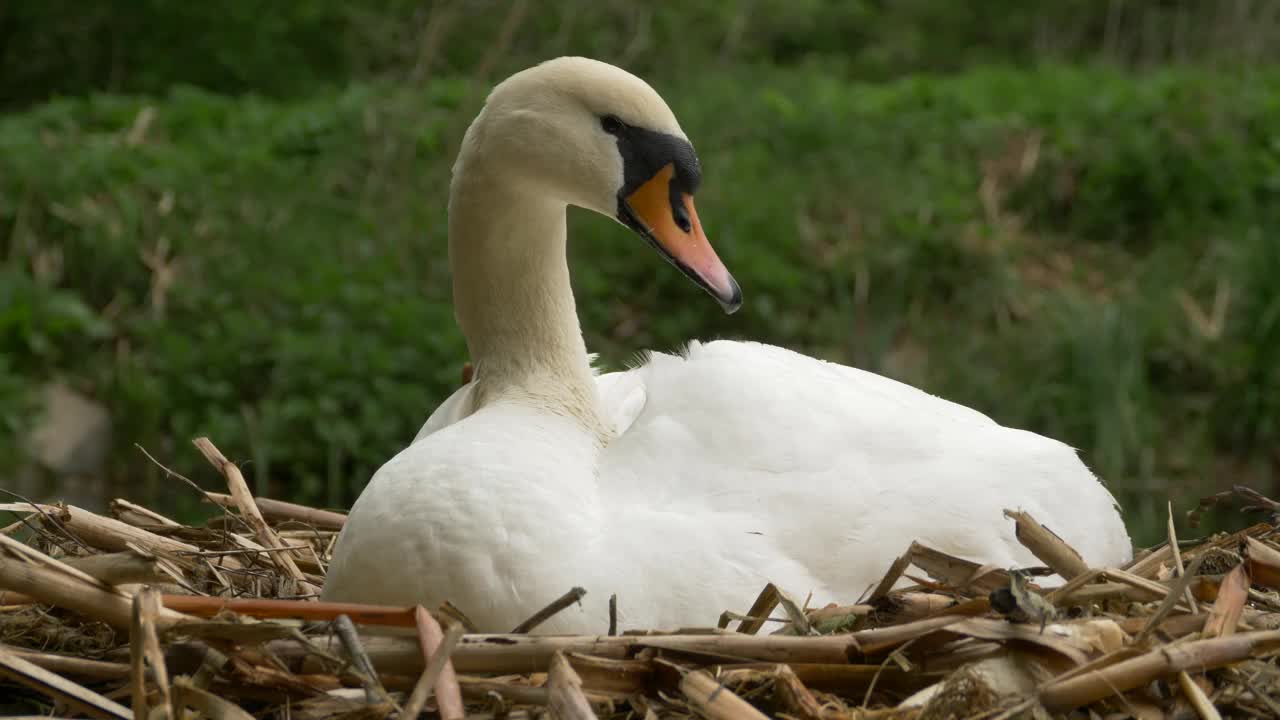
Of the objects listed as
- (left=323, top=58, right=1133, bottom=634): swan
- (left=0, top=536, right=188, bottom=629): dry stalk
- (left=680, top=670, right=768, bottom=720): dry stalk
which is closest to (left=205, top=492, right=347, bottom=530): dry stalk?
(left=323, top=58, right=1133, bottom=634): swan

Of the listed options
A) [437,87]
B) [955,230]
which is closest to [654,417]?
[955,230]

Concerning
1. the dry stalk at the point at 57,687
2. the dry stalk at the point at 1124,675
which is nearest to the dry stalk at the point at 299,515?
the dry stalk at the point at 57,687

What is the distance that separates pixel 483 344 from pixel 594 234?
397cm

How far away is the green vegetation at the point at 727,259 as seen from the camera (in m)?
6.09

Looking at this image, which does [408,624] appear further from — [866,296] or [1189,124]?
[1189,124]

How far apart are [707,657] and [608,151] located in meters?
1.07

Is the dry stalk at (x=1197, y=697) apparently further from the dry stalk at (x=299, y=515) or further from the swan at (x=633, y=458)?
the dry stalk at (x=299, y=515)

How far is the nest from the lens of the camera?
216cm

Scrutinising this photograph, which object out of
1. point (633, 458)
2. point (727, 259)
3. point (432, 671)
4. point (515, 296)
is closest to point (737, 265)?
point (727, 259)

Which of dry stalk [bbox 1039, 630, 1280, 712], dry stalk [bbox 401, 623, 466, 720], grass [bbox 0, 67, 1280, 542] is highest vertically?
dry stalk [bbox 401, 623, 466, 720]

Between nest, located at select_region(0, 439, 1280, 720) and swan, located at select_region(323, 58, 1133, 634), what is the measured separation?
13 cm

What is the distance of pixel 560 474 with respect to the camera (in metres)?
2.63

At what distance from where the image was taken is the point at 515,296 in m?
3.17

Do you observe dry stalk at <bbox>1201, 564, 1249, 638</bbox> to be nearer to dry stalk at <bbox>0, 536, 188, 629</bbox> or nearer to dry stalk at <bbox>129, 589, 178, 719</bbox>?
dry stalk at <bbox>129, 589, 178, 719</bbox>
